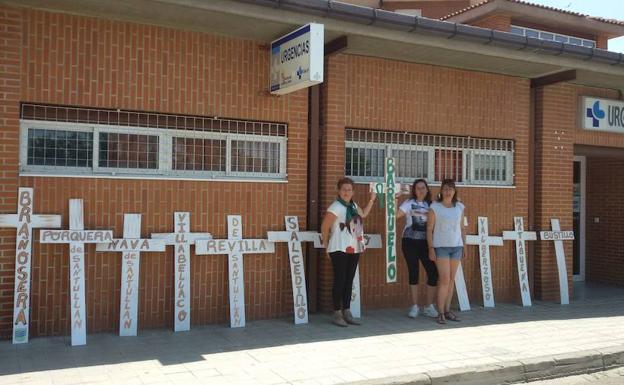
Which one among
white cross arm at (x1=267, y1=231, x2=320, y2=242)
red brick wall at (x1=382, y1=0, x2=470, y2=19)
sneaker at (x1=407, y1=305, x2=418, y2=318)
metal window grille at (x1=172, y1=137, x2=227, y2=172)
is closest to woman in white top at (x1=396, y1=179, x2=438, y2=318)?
sneaker at (x1=407, y1=305, x2=418, y2=318)

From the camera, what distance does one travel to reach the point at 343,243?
24.1 feet

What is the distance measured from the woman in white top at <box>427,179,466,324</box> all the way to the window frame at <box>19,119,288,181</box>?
2040 millimetres

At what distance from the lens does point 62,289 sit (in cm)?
657

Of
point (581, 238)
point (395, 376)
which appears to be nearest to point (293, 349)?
point (395, 376)

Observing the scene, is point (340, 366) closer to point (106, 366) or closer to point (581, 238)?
point (106, 366)

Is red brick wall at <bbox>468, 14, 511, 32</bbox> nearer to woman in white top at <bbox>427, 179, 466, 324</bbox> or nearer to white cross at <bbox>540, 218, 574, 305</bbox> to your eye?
white cross at <bbox>540, 218, 574, 305</bbox>

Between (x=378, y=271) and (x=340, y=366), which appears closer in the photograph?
(x=340, y=366)

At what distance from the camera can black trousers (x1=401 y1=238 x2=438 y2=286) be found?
8109mm

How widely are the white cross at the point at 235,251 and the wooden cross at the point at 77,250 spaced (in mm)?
1204

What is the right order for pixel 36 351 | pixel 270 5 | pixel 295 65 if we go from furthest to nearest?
pixel 295 65 → pixel 270 5 → pixel 36 351

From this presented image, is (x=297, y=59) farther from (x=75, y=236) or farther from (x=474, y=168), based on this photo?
(x=474, y=168)

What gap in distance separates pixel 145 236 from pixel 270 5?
2959 mm

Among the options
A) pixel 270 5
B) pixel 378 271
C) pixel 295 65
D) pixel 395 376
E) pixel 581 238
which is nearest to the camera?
pixel 395 376

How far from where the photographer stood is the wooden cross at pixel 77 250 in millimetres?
6305
